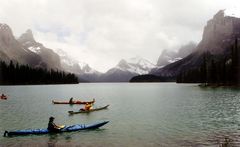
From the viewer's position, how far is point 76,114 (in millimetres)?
68438

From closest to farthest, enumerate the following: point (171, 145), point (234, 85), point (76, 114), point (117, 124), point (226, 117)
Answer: point (171, 145)
point (117, 124)
point (226, 117)
point (76, 114)
point (234, 85)

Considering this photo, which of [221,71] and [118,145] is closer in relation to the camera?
[118,145]

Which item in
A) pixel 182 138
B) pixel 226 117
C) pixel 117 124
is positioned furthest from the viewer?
pixel 226 117

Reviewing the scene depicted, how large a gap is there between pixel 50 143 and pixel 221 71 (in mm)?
174597

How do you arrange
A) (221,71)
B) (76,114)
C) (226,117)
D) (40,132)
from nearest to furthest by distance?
(40,132) < (226,117) < (76,114) < (221,71)

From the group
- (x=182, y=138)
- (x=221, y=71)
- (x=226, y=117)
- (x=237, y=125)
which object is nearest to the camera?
(x=182, y=138)

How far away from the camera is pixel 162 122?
179 feet

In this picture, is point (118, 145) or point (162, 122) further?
point (162, 122)

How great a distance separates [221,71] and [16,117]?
→ 523ft

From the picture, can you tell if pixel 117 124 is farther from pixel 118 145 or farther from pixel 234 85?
pixel 234 85

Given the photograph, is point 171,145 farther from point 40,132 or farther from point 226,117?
point 226,117

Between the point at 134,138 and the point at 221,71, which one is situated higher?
the point at 221,71

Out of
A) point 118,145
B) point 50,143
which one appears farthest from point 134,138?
point 50,143

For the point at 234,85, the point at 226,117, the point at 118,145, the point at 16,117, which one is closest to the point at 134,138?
the point at 118,145
